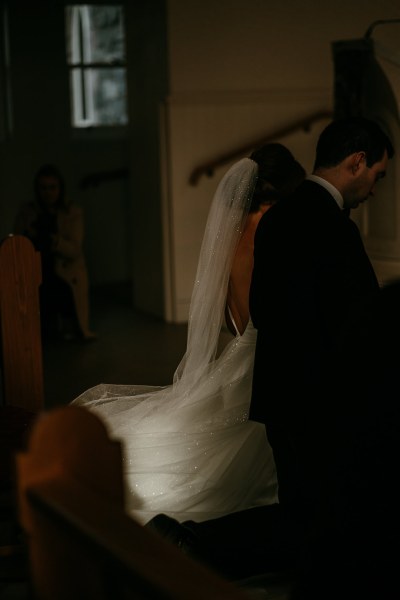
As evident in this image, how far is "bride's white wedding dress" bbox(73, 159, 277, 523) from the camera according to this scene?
4.26 m

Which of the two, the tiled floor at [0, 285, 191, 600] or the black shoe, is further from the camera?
the tiled floor at [0, 285, 191, 600]

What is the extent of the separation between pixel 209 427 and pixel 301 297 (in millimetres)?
1266

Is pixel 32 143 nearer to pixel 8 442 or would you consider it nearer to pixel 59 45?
pixel 59 45

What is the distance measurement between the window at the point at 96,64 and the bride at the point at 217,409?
20.3ft

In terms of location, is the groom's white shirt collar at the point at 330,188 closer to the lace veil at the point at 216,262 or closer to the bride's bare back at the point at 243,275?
the lace veil at the point at 216,262

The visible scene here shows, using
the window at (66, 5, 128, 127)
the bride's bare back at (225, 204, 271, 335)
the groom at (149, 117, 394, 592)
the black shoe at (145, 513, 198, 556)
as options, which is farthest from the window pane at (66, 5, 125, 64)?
the black shoe at (145, 513, 198, 556)

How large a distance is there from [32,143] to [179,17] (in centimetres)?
247

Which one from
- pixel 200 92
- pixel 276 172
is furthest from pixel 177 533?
pixel 200 92

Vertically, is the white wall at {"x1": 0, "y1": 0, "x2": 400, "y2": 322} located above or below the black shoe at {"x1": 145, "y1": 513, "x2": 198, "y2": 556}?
above

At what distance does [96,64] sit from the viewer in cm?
1034

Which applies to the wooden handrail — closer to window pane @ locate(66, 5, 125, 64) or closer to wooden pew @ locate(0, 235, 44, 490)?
window pane @ locate(66, 5, 125, 64)

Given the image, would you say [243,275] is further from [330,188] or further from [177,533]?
[177,533]

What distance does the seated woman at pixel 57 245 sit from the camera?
7.96m

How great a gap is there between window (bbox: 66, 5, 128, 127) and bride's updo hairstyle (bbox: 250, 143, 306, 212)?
6346 mm
